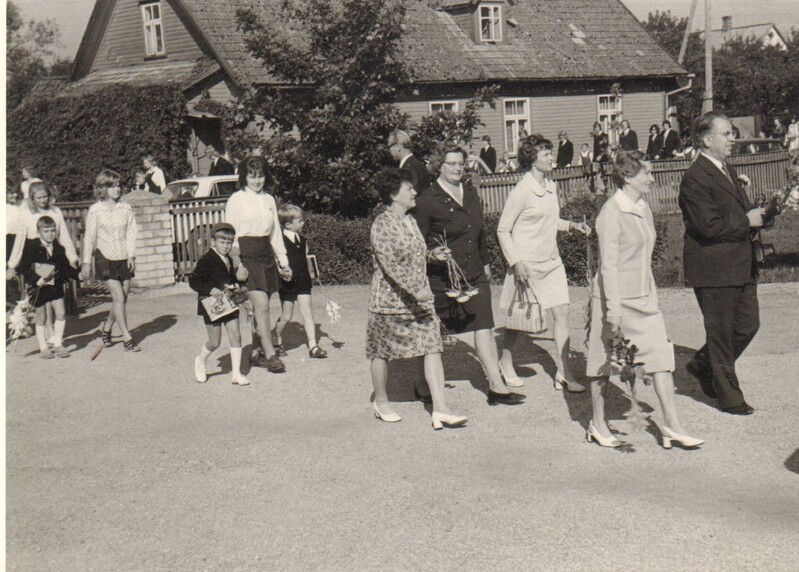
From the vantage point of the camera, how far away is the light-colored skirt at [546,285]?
788 centimetres

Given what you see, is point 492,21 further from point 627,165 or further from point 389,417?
point 627,165

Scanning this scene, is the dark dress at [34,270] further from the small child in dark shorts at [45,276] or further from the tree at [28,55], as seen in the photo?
the tree at [28,55]

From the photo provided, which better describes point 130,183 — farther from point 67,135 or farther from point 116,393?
point 116,393

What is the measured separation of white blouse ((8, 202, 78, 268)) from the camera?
10414mm

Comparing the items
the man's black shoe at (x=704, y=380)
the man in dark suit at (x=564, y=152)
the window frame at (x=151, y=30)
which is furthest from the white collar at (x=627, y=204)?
the window frame at (x=151, y=30)

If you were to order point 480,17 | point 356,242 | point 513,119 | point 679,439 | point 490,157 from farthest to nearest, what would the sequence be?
point 513,119
point 480,17
point 490,157
point 356,242
point 679,439

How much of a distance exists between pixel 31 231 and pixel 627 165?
21.5 ft

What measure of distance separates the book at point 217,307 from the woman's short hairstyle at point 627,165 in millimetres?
3670

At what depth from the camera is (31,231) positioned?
10.6m

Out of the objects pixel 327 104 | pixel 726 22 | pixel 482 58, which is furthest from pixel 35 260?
pixel 726 22

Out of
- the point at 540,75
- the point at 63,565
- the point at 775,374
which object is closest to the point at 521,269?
the point at 775,374

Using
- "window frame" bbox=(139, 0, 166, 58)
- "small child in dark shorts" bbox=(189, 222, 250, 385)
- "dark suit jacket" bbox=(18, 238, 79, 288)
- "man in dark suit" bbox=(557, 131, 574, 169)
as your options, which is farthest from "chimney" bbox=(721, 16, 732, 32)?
"small child in dark shorts" bbox=(189, 222, 250, 385)

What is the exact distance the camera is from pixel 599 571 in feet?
14.9

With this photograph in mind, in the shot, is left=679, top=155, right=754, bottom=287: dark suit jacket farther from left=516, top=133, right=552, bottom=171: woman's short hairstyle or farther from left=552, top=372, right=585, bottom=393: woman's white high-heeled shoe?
left=552, top=372, right=585, bottom=393: woman's white high-heeled shoe
